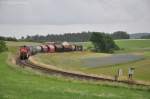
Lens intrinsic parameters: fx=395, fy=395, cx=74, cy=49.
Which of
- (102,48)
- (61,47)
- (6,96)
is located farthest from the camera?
(102,48)

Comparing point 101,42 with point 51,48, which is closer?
point 51,48

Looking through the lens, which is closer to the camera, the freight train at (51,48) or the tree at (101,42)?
the freight train at (51,48)

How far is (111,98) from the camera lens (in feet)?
56.5

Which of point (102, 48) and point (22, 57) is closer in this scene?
point (22, 57)

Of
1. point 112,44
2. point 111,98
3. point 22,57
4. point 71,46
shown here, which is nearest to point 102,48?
point 112,44

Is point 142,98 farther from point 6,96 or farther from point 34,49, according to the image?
point 34,49

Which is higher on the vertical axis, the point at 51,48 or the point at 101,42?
the point at 51,48

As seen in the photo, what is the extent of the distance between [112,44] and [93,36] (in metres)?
6.57

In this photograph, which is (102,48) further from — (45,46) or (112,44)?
(45,46)

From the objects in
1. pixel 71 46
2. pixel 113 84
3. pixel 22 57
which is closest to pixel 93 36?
pixel 71 46

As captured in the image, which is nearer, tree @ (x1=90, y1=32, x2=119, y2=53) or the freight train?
the freight train

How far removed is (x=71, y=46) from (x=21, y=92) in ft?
215

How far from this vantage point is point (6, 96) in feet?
47.6

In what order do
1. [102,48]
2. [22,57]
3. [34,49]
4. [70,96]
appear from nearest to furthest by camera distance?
[70,96], [22,57], [34,49], [102,48]
